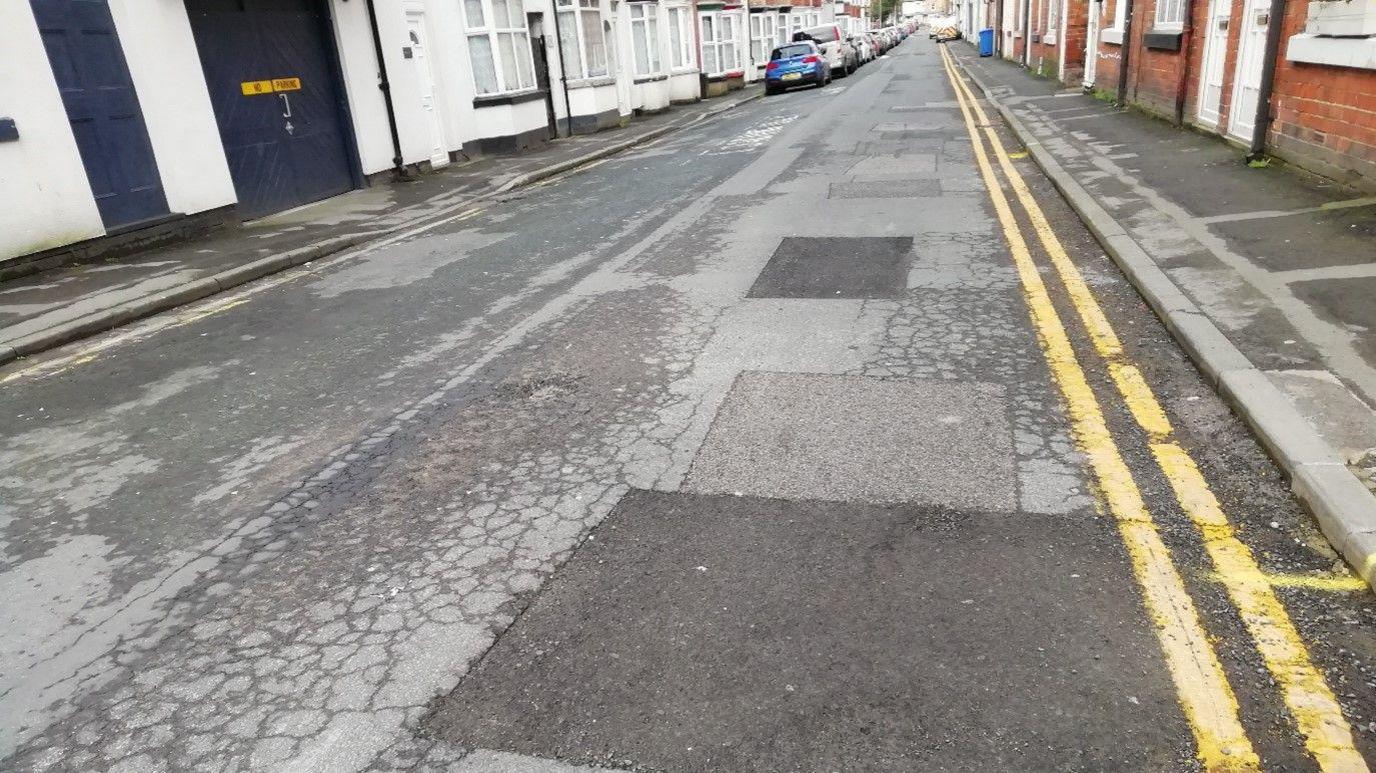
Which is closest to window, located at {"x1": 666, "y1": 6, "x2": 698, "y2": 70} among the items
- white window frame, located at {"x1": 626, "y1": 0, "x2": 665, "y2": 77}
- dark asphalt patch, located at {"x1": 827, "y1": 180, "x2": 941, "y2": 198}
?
white window frame, located at {"x1": 626, "y1": 0, "x2": 665, "y2": 77}

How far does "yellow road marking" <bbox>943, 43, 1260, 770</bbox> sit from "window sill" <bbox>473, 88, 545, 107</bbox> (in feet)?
49.3

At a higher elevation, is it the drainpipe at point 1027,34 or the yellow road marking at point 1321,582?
the drainpipe at point 1027,34

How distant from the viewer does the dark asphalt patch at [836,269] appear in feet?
22.7

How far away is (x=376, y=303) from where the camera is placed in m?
7.70

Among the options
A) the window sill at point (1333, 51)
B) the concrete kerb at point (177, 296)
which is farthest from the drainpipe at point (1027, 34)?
the concrete kerb at point (177, 296)

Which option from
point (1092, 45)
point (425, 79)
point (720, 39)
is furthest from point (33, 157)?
point (720, 39)

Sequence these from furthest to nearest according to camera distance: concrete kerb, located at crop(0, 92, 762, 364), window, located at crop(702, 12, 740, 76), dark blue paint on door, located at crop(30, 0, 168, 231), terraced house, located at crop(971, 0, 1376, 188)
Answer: window, located at crop(702, 12, 740, 76)
dark blue paint on door, located at crop(30, 0, 168, 231)
terraced house, located at crop(971, 0, 1376, 188)
concrete kerb, located at crop(0, 92, 762, 364)

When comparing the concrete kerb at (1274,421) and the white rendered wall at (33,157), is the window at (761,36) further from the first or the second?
the concrete kerb at (1274,421)

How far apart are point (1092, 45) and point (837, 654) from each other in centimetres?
2302

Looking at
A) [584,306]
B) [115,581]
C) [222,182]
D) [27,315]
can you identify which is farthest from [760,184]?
[115,581]

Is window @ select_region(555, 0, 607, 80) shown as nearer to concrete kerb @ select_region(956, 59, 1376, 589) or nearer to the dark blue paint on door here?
the dark blue paint on door

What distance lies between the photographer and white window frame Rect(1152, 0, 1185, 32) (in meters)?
14.7

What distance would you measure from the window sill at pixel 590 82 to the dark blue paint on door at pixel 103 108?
12499 millimetres

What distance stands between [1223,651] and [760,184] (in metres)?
10.2
